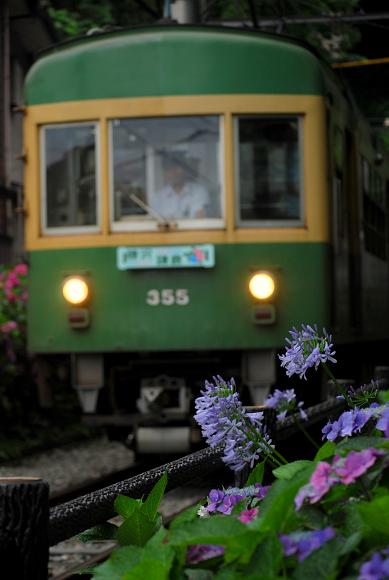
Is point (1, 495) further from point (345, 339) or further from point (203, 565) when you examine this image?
point (345, 339)

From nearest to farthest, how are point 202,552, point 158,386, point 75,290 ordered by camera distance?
1. point 202,552
2. point 75,290
3. point 158,386

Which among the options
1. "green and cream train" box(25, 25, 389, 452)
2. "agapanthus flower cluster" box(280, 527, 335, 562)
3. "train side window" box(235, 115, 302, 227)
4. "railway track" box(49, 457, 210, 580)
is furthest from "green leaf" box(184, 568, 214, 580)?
"train side window" box(235, 115, 302, 227)

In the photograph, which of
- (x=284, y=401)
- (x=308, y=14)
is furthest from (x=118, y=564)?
(x=308, y=14)

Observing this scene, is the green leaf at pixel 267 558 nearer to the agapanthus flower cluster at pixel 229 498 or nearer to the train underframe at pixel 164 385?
the agapanthus flower cluster at pixel 229 498

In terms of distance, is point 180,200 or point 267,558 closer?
point 267,558

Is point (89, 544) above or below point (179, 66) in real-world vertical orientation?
below

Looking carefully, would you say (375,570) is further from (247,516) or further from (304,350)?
(304,350)

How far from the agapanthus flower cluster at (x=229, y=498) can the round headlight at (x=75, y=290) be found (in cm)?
683

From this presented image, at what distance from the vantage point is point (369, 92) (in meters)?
15.5

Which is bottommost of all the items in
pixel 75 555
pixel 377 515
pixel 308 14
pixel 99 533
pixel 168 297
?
pixel 75 555

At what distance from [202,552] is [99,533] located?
0.46 metres

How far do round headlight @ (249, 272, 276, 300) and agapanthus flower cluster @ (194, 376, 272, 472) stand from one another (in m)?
6.46

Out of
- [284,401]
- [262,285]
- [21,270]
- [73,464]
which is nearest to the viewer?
[284,401]

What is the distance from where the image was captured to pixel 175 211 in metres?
8.77
